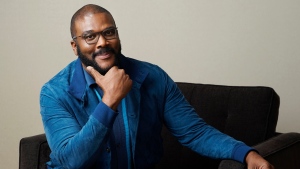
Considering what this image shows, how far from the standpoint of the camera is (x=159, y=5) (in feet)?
8.73

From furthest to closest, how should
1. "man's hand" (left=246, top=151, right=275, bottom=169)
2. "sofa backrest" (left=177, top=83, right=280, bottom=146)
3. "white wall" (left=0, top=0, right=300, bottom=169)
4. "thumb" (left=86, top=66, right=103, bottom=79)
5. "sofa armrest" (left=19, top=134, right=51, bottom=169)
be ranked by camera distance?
"white wall" (left=0, top=0, right=300, bottom=169), "sofa backrest" (left=177, top=83, right=280, bottom=146), "sofa armrest" (left=19, top=134, right=51, bottom=169), "thumb" (left=86, top=66, right=103, bottom=79), "man's hand" (left=246, top=151, right=275, bottom=169)

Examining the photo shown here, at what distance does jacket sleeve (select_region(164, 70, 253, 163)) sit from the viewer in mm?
1736

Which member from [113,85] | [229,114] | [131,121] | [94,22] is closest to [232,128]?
[229,114]

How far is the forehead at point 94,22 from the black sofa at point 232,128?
19.4 inches

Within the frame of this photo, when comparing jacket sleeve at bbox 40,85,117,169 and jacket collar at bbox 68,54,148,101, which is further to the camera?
jacket collar at bbox 68,54,148,101

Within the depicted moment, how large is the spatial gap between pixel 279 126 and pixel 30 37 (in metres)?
1.59

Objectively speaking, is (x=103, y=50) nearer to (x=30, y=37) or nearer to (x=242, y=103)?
(x=242, y=103)

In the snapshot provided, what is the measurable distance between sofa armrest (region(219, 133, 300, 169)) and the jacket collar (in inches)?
19.1

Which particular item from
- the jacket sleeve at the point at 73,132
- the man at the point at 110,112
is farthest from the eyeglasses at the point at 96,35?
the jacket sleeve at the point at 73,132

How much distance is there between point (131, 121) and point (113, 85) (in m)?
0.20

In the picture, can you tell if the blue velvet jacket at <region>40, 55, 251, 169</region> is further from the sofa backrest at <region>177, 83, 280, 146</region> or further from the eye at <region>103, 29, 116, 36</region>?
the sofa backrest at <region>177, 83, 280, 146</region>

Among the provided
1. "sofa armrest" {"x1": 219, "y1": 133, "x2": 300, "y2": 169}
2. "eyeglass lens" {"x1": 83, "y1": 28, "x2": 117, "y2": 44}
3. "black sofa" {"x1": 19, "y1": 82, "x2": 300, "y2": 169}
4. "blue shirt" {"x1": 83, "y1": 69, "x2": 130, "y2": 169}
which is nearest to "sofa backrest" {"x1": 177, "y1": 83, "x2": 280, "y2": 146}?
"black sofa" {"x1": 19, "y1": 82, "x2": 300, "y2": 169}

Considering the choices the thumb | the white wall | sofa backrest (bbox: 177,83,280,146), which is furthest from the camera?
the white wall

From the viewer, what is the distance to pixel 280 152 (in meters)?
1.70
